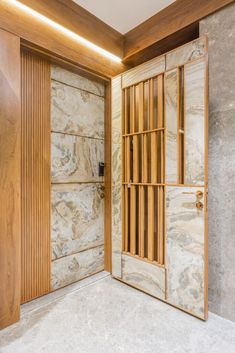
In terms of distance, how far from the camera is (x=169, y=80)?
1.97 meters

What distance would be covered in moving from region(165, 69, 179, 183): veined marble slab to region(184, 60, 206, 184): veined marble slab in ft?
0.34

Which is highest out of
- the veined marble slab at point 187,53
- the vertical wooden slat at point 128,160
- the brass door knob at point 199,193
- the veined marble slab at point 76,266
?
the veined marble slab at point 187,53

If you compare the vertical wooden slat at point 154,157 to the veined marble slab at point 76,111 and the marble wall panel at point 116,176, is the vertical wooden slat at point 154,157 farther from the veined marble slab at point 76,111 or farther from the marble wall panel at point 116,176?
the veined marble slab at point 76,111

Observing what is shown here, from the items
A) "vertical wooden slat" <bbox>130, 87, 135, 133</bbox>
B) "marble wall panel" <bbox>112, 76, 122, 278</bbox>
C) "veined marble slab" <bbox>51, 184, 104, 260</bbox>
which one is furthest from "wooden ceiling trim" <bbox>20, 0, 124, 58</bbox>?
"veined marble slab" <bbox>51, 184, 104, 260</bbox>

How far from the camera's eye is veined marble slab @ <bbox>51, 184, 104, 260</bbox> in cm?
227

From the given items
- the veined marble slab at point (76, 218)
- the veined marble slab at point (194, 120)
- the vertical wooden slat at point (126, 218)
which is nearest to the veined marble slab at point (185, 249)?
the veined marble slab at point (194, 120)

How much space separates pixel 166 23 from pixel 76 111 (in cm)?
122

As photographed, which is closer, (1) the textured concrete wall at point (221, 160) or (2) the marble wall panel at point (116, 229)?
(1) the textured concrete wall at point (221, 160)

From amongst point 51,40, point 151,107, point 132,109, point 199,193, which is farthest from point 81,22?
point 199,193

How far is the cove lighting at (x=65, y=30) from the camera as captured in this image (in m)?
1.79

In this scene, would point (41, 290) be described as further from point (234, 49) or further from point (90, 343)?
point (234, 49)

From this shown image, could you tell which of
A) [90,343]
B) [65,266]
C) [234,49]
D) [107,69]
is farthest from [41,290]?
[234,49]

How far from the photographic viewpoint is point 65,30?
2070 millimetres

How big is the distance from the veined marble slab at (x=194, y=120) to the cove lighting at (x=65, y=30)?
40.1 inches
